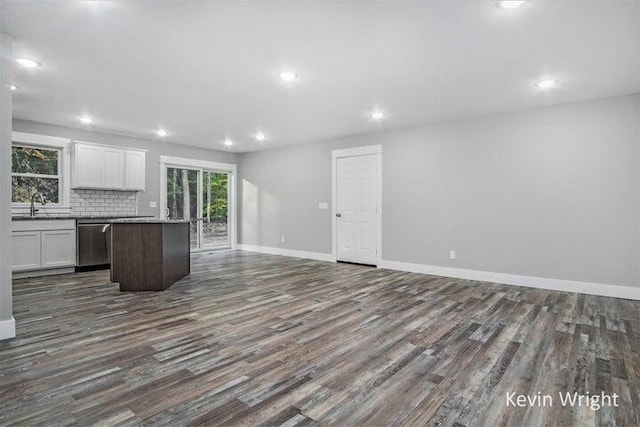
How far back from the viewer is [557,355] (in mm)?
2506

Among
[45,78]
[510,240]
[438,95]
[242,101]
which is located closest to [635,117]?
[510,240]

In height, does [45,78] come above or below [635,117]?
above

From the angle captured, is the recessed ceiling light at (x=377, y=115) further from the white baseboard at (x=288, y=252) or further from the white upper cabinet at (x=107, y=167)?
the white upper cabinet at (x=107, y=167)

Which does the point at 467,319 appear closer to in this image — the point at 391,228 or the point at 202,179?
the point at 391,228

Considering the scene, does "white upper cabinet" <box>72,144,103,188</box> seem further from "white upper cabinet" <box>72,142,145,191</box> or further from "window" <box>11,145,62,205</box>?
"window" <box>11,145,62,205</box>

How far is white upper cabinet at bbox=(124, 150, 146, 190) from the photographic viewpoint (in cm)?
655

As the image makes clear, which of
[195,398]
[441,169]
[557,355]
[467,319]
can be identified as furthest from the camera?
[441,169]

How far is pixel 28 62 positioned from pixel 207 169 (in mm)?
4879

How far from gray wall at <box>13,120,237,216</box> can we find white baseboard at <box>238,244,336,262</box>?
237cm

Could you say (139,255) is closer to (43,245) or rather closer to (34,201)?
(43,245)

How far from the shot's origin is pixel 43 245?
5293 mm

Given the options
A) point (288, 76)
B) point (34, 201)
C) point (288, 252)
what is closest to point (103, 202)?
point (34, 201)

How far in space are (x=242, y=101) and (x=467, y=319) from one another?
386 cm

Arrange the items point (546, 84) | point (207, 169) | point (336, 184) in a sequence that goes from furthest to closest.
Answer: point (207, 169) → point (336, 184) → point (546, 84)
